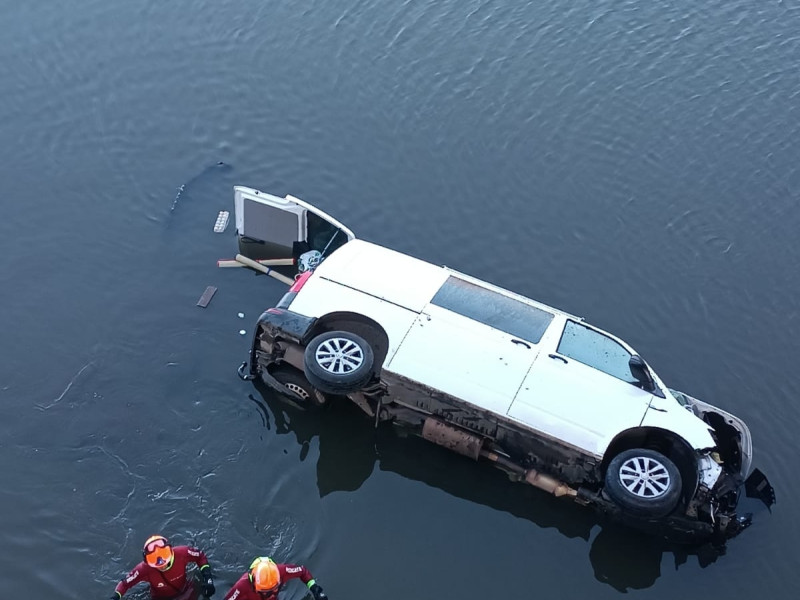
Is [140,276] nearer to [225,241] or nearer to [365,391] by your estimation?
[225,241]

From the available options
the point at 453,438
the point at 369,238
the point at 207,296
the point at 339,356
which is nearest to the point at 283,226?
the point at 207,296

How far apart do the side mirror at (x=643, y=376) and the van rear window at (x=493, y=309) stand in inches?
53.2

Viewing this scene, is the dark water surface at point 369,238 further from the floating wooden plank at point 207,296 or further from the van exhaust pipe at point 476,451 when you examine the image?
the van exhaust pipe at point 476,451

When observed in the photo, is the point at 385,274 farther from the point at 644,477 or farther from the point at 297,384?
the point at 644,477

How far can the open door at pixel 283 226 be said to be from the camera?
15.8 m

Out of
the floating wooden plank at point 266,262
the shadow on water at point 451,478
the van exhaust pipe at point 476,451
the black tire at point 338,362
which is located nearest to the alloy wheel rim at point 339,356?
the black tire at point 338,362

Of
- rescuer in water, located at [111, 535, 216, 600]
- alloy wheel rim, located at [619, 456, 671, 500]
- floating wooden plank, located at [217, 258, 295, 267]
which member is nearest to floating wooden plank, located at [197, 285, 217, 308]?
floating wooden plank, located at [217, 258, 295, 267]

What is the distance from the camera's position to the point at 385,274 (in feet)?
45.9

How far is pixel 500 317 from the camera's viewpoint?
13.6m

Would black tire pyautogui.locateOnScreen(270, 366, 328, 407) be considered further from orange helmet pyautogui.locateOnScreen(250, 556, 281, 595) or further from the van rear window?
orange helmet pyautogui.locateOnScreen(250, 556, 281, 595)

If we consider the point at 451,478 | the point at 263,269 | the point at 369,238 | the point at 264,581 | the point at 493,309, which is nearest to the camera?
the point at 264,581

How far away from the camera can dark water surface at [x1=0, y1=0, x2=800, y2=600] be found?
13102 mm

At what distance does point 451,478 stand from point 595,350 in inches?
111

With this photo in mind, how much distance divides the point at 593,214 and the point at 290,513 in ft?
28.2
